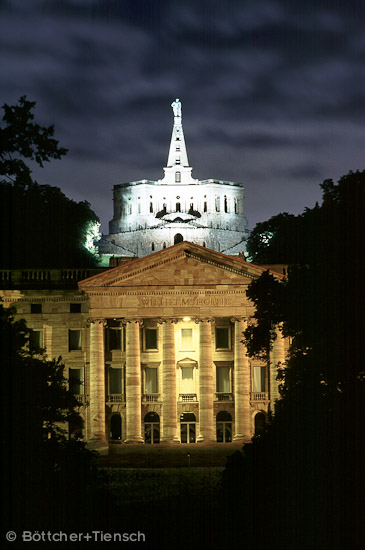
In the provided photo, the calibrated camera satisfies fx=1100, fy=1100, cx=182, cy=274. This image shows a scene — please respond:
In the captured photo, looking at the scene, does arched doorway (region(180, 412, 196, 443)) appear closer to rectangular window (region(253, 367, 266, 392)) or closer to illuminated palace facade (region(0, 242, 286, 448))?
illuminated palace facade (region(0, 242, 286, 448))

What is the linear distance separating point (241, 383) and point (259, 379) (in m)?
1.97

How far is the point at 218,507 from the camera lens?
52.0 metres

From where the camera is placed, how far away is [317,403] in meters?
49.5

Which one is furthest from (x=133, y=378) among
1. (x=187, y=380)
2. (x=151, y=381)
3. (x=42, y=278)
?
(x=42, y=278)

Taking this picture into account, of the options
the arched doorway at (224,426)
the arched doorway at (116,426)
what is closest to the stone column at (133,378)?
the arched doorway at (116,426)

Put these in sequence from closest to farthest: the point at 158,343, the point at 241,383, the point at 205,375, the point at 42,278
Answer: the point at 241,383 → the point at 205,375 → the point at 158,343 → the point at 42,278

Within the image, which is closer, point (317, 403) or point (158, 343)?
point (317, 403)

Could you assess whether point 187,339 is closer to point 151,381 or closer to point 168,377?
point 168,377

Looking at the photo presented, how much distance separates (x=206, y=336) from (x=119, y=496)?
949 inches

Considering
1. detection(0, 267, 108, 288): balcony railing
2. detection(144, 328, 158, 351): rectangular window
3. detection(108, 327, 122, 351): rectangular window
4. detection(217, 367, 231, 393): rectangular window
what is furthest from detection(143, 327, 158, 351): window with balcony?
detection(0, 267, 108, 288): balcony railing

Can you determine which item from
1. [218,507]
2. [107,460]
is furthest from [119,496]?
[107,460]

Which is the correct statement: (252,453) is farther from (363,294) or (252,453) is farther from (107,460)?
(107,460)

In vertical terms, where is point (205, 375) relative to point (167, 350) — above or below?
below

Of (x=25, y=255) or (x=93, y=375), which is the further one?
(x=25, y=255)
